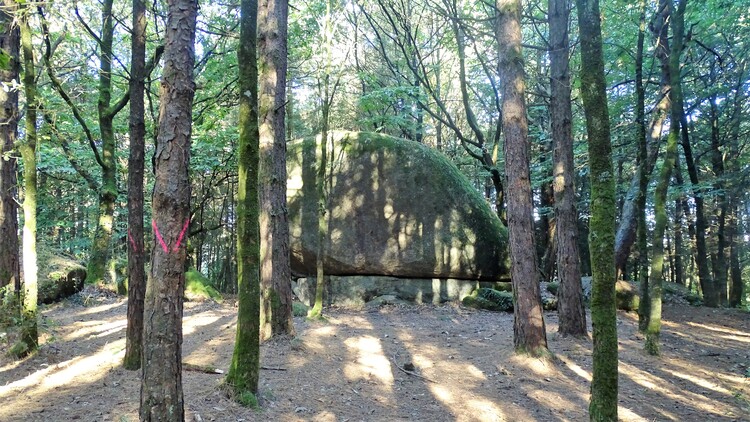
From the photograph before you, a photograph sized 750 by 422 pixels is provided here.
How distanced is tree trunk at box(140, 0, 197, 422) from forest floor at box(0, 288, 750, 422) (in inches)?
46.7

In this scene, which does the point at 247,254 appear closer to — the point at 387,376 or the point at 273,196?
the point at 273,196

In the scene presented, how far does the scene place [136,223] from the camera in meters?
5.66

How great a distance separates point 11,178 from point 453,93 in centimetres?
2100

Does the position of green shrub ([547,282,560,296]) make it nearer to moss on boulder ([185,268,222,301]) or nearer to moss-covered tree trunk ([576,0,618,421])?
moss on boulder ([185,268,222,301])

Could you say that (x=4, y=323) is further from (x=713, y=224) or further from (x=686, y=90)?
(x=713, y=224)

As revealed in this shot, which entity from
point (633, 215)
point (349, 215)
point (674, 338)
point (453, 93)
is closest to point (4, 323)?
point (349, 215)

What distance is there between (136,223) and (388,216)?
331 inches

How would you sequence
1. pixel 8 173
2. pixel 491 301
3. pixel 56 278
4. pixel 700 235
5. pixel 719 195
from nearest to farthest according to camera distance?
1. pixel 8 173
2. pixel 56 278
3. pixel 491 301
4. pixel 719 195
5. pixel 700 235

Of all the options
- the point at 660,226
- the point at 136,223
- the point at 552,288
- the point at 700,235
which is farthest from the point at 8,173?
the point at 700,235

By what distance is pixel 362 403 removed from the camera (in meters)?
5.82

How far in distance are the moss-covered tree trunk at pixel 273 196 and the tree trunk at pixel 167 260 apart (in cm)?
342

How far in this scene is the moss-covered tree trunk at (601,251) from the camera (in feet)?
13.7

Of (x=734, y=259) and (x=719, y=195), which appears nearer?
(x=719, y=195)

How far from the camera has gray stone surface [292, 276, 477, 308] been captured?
13078 mm
